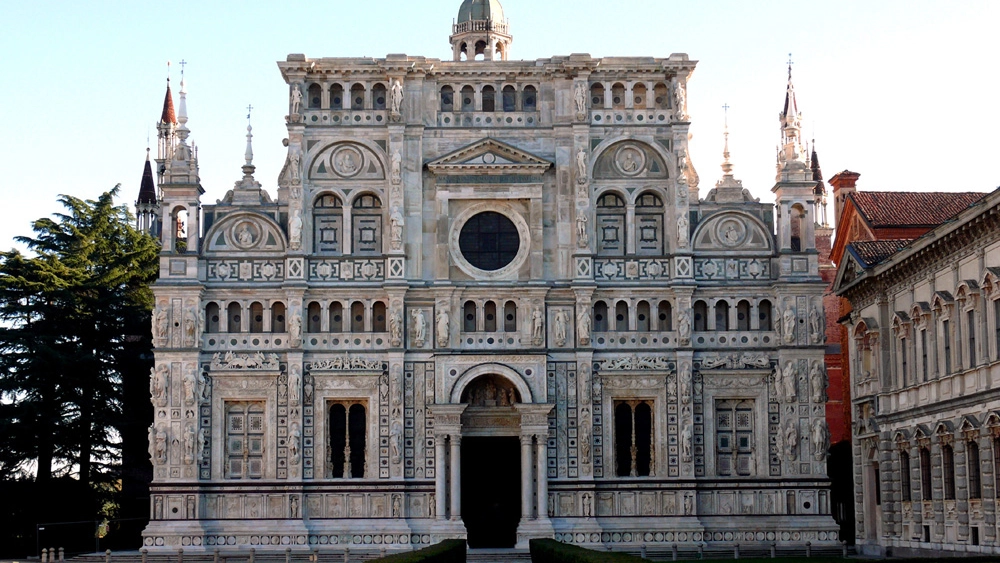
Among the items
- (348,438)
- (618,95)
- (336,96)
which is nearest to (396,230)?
(336,96)

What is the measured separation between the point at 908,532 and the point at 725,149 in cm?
1719

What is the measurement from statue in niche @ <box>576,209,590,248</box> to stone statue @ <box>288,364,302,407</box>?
11278 mm

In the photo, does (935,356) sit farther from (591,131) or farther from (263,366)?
(263,366)

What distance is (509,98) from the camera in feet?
193

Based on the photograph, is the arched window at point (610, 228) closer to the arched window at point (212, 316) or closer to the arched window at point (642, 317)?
the arched window at point (642, 317)

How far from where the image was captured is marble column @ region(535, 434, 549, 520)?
2186 inches

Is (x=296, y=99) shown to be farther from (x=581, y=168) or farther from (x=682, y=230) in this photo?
(x=682, y=230)

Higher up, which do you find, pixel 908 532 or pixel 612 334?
pixel 612 334

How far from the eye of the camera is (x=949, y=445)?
44312 mm

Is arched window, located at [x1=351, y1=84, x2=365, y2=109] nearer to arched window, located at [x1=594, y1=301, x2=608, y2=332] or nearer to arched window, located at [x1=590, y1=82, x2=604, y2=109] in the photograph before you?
arched window, located at [x1=590, y1=82, x2=604, y2=109]

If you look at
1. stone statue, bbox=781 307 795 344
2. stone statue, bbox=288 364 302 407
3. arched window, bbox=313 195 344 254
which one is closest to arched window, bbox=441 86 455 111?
arched window, bbox=313 195 344 254

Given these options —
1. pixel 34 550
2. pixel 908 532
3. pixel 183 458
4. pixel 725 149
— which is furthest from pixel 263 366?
pixel 908 532

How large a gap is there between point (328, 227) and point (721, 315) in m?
15.0

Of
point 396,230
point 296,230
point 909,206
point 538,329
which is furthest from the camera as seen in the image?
point 909,206
